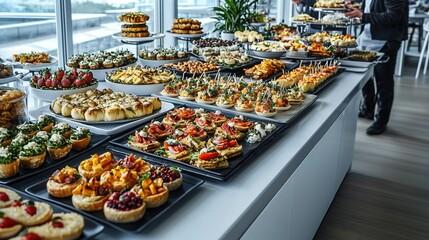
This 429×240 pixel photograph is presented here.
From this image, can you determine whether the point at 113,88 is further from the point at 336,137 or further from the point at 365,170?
the point at 365,170

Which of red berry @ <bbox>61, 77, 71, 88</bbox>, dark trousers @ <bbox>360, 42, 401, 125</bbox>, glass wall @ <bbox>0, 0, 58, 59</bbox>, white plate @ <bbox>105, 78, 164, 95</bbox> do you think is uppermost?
glass wall @ <bbox>0, 0, 58, 59</bbox>

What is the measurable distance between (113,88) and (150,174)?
103cm

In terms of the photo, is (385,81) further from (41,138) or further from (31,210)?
(31,210)

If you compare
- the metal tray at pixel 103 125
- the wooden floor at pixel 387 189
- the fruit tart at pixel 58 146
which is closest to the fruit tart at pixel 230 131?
the metal tray at pixel 103 125

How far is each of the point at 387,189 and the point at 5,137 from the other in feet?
8.29

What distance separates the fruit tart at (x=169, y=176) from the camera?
1.21m

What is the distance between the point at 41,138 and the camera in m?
1.39

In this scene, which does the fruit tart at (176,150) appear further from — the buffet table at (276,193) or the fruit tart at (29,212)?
the fruit tart at (29,212)

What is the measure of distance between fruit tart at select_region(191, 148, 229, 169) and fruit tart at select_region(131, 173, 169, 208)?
0.21 meters

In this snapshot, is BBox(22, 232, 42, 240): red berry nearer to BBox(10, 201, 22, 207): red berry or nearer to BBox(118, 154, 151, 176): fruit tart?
BBox(10, 201, 22, 207): red berry

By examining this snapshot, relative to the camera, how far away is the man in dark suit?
3.71 m

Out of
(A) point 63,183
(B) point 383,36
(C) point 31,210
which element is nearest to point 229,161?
(A) point 63,183

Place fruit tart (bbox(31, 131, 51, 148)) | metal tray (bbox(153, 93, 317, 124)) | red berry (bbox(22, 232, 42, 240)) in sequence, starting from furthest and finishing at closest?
metal tray (bbox(153, 93, 317, 124))
fruit tart (bbox(31, 131, 51, 148))
red berry (bbox(22, 232, 42, 240))

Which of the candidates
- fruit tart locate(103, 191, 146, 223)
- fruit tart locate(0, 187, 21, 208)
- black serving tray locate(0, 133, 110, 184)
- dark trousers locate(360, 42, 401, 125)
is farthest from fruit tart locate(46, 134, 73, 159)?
dark trousers locate(360, 42, 401, 125)
